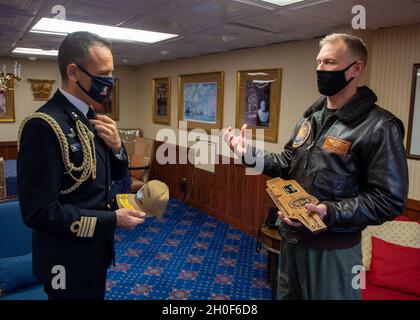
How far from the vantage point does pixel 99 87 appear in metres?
1.42

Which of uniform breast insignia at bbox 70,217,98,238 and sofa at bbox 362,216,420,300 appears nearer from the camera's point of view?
uniform breast insignia at bbox 70,217,98,238

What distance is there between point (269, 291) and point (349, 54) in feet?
7.83

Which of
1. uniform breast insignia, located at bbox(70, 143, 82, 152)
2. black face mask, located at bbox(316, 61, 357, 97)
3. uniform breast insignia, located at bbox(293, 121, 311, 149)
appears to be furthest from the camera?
uniform breast insignia, located at bbox(293, 121, 311, 149)

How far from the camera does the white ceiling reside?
2.52 m

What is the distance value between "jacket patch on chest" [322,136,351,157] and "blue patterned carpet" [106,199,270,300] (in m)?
2.05

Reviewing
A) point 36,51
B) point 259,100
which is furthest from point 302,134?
point 36,51

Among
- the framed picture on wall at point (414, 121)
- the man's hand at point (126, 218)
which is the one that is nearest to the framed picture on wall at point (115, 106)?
the framed picture on wall at point (414, 121)

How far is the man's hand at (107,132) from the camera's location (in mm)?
1473

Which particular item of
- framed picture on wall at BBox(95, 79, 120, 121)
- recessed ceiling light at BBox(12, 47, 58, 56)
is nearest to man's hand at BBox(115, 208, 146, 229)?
recessed ceiling light at BBox(12, 47, 58, 56)

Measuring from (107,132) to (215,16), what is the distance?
1.82 meters

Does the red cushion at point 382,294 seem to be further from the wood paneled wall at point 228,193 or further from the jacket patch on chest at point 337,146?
the wood paneled wall at point 228,193

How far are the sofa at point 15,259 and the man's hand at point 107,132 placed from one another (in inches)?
45.3

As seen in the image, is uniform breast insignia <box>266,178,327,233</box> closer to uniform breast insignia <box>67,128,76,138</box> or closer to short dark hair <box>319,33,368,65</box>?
short dark hair <box>319,33,368,65</box>

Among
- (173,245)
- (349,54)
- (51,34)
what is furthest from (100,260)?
(51,34)
